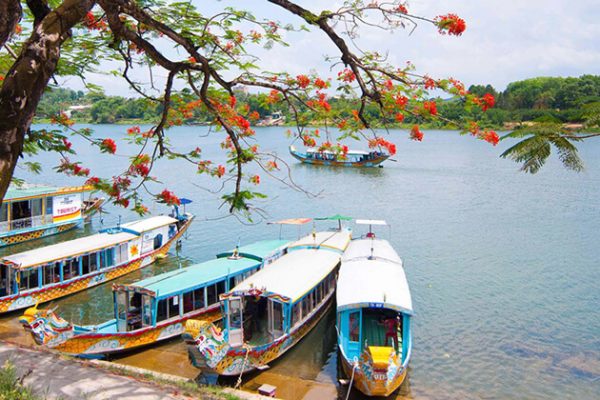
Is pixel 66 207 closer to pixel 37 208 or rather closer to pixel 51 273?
pixel 37 208

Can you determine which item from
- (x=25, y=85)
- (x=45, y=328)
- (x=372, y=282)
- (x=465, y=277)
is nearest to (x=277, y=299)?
(x=372, y=282)

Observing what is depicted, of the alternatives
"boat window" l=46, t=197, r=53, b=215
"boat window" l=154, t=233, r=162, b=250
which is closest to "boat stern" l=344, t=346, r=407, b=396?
"boat window" l=154, t=233, r=162, b=250

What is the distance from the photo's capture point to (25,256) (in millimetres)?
17266

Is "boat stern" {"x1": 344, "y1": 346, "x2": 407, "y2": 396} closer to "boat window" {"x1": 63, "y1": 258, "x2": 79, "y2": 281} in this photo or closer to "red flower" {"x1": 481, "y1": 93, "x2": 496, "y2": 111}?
"red flower" {"x1": 481, "y1": 93, "x2": 496, "y2": 111}

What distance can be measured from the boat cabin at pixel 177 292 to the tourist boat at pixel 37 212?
999 cm

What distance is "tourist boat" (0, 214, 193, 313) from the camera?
16.6 metres

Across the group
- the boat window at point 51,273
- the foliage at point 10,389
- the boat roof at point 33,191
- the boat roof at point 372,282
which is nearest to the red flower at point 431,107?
the boat roof at point 372,282

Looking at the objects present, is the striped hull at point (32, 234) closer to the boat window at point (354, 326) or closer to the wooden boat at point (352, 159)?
the boat window at point (354, 326)

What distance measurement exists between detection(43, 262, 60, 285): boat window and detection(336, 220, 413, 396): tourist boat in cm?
974

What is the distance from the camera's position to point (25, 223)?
25.4 metres

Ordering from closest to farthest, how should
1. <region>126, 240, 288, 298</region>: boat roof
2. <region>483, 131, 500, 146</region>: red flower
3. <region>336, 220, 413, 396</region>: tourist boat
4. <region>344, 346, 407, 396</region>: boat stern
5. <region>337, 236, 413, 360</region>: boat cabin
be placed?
<region>483, 131, 500, 146</region>: red flower < <region>344, 346, 407, 396</region>: boat stern < <region>336, 220, 413, 396</region>: tourist boat < <region>337, 236, 413, 360</region>: boat cabin < <region>126, 240, 288, 298</region>: boat roof

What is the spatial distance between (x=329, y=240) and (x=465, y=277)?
5545mm

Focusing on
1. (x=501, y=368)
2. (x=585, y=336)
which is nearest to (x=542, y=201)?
(x=585, y=336)

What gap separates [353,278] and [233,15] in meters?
8.21
